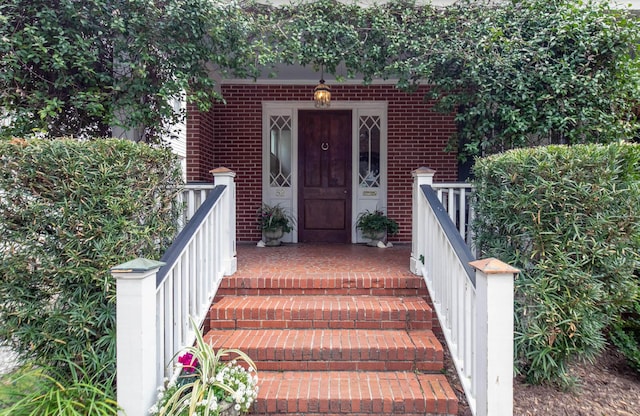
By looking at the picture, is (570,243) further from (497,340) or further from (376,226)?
(376,226)

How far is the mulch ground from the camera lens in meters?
2.55

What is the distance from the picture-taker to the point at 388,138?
6062mm

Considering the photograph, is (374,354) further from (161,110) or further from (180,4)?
(180,4)

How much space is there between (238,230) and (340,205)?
174cm

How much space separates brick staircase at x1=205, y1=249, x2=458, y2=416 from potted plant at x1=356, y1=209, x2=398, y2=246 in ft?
7.14

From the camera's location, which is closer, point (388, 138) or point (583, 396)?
point (583, 396)

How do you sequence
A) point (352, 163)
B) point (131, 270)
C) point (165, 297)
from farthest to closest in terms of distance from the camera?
point (352, 163) → point (165, 297) → point (131, 270)

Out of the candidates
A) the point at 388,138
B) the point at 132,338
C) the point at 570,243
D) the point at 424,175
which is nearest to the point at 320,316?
the point at 132,338

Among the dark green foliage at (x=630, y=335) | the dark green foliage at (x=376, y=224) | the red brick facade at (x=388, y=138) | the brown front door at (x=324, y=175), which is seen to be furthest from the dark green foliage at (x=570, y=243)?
the brown front door at (x=324, y=175)

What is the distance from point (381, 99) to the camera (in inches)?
238

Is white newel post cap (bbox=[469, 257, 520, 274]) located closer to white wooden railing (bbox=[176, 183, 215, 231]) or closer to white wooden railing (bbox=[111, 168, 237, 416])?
white wooden railing (bbox=[111, 168, 237, 416])

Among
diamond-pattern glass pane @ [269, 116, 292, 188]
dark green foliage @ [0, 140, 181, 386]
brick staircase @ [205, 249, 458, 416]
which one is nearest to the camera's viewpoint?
dark green foliage @ [0, 140, 181, 386]

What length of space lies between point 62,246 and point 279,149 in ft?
13.5

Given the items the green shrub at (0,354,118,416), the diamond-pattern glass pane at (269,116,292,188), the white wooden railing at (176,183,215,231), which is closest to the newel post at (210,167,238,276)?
the white wooden railing at (176,183,215,231)
